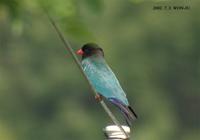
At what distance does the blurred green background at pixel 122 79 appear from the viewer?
35.8m

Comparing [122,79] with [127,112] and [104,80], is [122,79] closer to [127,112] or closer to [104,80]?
[104,80]

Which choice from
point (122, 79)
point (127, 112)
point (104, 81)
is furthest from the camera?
point (122, 79)

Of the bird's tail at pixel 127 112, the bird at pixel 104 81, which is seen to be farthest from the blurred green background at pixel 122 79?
the bird's tail at pixel 127 112

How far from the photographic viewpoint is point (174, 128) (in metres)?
37.2

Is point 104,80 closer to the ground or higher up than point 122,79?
higher up

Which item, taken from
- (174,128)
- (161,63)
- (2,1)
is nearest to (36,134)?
(174,128)

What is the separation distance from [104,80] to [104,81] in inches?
0.9

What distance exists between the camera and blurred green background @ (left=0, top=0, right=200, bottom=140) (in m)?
35.8

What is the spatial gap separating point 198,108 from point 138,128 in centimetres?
256

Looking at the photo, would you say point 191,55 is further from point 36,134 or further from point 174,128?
point 36,134

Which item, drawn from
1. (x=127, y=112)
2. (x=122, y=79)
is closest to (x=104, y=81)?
(x=127, y=112)

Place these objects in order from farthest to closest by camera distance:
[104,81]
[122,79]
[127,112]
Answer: [122,79] < [104,81] < [127,112]

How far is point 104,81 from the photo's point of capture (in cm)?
518

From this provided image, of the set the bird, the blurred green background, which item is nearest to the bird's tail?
the bird
